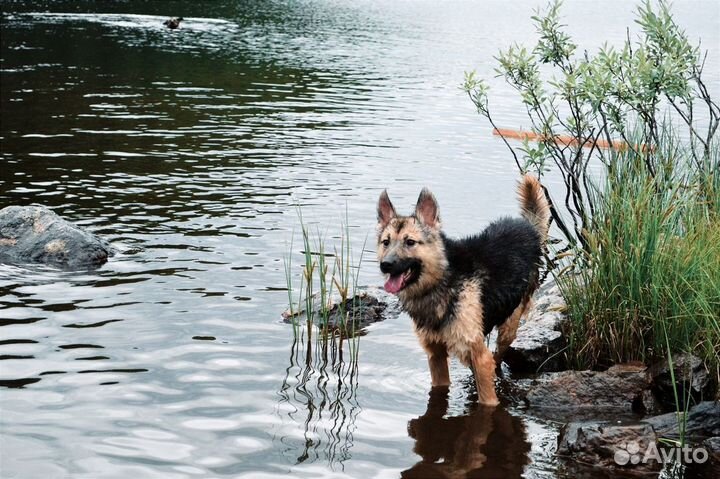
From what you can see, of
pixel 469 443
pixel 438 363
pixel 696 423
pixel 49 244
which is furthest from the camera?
pixel 49 244

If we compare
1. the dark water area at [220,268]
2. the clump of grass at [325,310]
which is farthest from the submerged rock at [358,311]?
the dark water area at [220,268]

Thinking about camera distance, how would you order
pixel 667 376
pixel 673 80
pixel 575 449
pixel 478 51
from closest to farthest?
pixel 575 449 < pixel 667 376 < pixel 673 80 < pixel 478 51

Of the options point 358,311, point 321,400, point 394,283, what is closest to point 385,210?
point 394,283

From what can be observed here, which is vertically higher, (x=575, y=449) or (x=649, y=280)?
(x=649, y=280)

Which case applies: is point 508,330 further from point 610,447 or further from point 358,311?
point 610,447

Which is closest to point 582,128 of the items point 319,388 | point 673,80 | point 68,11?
point 673,80

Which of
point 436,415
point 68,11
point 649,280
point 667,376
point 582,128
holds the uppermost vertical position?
point 68,11

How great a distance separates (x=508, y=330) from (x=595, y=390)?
1120 mm

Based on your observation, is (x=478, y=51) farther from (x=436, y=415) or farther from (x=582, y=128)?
(x=436, y=415)

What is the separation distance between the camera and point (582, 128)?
10922 mm

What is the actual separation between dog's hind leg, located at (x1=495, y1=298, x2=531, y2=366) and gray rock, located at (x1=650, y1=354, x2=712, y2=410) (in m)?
1.41

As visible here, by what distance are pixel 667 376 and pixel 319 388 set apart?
120 inches

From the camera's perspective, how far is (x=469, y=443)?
23.7 ft

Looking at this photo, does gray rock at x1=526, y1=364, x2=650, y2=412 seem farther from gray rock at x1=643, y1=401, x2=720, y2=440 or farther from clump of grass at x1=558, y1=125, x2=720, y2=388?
gray rock at x1=643, y1=401, x2=720, y2=440
